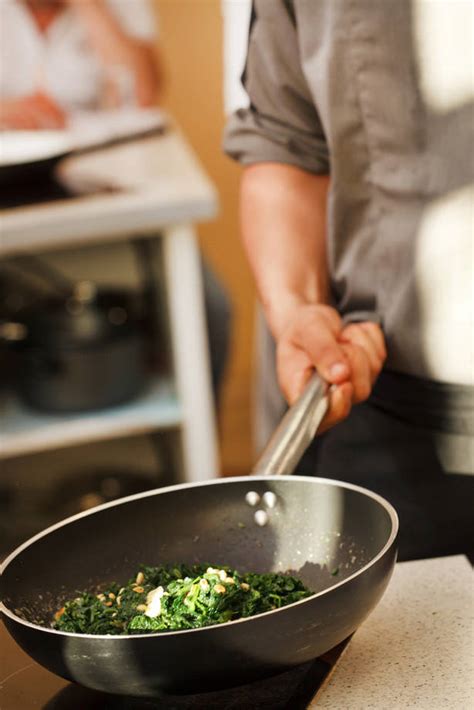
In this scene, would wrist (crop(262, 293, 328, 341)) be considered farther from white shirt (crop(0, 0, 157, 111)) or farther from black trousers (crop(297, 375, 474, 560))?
white shirt (crop(0, 0, 157, 111))

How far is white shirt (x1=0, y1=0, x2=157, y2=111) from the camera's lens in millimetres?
2547

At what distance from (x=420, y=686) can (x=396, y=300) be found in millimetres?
415

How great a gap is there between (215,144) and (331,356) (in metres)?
2.15

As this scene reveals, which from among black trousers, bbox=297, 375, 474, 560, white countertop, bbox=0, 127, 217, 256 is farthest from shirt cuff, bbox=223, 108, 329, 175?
white countertop, bbox=0, 127, 217, 256

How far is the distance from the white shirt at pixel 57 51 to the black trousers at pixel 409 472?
175cm

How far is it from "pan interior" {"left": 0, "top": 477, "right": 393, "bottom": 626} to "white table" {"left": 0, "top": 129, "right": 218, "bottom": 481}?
1.03m

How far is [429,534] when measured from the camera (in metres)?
0.96

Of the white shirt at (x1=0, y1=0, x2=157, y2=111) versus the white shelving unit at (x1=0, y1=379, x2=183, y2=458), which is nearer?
the white shelving unit at (x1=0, y1=379, x2=183, y2=458)

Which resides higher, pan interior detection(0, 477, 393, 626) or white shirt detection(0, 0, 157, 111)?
white shirt detection(0, 0, 157, 111)

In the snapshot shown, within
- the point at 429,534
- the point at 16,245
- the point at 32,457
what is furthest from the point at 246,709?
the point at 32,457

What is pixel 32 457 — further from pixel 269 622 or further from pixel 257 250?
pixel 269 622

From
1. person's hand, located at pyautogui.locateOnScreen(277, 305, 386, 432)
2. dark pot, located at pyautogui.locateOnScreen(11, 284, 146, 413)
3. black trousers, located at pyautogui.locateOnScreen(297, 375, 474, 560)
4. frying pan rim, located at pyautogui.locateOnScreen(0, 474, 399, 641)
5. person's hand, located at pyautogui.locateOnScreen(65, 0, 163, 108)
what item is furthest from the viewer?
person's hand, located at pyautogui.locateOnScreen(65, 0, 163, 108)

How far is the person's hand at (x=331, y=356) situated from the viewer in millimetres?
830

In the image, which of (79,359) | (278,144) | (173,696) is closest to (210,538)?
(173,696)
